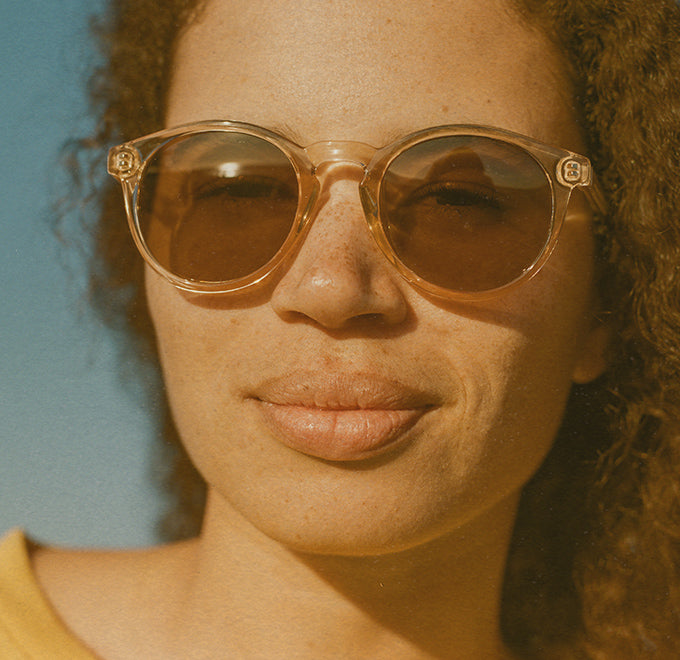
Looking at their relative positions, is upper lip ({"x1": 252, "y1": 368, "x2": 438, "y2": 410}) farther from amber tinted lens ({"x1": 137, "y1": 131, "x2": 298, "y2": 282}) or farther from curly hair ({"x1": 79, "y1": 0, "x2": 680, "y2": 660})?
curly hair ({"x1": 79, "y1": 0, "x2": 680, "y2": 660})

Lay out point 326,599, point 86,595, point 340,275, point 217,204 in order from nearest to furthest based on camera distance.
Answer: point 340,275
point 217,204
point 326,599
point 86,595

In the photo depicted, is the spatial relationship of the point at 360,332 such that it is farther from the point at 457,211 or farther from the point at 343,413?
the point at 457,211

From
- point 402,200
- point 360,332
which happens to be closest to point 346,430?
point 360,332

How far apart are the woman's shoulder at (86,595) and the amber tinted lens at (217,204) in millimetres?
687

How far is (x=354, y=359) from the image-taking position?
130 cm

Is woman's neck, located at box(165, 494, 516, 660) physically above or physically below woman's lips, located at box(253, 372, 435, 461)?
below

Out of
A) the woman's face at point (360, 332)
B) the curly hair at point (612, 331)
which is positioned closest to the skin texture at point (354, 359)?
the woman's face at point (360, 332)

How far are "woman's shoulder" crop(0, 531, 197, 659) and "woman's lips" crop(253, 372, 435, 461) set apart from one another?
21.7 inches

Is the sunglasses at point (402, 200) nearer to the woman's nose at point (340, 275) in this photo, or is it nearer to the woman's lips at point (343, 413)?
the woman's nose at point (340, 275)

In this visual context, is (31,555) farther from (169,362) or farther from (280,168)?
(280,168)

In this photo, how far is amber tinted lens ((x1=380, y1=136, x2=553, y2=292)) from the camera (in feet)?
4.31

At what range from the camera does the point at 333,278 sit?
1.25m

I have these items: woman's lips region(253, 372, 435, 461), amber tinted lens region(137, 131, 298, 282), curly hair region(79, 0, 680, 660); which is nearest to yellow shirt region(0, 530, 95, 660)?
curly hair region(79, 0, 680, 660)

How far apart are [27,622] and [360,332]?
34.8 inches
